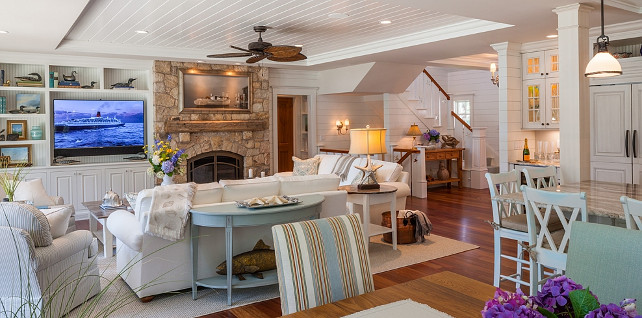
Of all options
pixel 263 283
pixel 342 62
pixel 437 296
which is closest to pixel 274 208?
pixel 263 283

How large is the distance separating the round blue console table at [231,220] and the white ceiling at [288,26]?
1926 mm

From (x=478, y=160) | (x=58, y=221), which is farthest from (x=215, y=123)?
(x=478, y=160)

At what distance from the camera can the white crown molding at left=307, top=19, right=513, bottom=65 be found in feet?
18.8

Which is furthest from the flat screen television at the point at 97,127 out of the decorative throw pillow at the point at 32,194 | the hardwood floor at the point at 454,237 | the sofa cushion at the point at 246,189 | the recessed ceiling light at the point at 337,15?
the hardwood floor at the point at 454,237

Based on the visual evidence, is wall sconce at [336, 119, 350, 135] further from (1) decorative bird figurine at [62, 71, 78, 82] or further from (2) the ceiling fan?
(1) decorative bird figurine at [62, 71, 78, 82]

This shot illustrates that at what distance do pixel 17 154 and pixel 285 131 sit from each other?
503 centimetres

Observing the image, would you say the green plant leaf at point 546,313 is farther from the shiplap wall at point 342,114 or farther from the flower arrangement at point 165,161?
the shiplap wall at point 342,114

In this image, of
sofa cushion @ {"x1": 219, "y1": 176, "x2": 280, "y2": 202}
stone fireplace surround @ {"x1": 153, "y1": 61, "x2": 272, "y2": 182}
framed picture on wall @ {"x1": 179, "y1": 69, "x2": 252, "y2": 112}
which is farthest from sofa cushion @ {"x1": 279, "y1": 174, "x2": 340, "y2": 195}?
framed picture on wall @ {"x1": 179, "y1": 69, "x2": 252, "y2": 112}

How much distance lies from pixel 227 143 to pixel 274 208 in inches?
202

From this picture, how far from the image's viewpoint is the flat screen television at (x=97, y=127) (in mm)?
7520

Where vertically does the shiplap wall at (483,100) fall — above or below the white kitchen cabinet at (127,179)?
above

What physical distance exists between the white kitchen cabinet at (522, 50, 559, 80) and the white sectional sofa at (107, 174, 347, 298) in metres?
3.93

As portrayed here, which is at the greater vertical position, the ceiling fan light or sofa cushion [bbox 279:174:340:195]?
the ceiling fan light

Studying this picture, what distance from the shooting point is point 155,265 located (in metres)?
3.86
